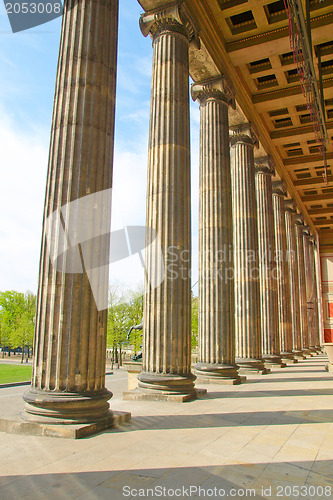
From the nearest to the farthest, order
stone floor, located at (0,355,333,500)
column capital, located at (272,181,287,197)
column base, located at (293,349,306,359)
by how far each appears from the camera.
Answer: stone floor, located at (0,355,333,500)
column capital, located at (272,181,287,197)
column base, located at (293,349,306,359)

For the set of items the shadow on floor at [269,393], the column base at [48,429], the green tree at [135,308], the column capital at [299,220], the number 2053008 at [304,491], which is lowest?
the shadow on floor at [269,393]

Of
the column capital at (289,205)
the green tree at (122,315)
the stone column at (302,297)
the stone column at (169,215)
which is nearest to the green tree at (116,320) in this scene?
the green tree at (122,315)

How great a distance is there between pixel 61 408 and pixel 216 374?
459 inches

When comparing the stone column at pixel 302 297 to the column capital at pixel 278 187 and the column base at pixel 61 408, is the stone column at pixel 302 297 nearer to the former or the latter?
the column capital at pixel 278 187

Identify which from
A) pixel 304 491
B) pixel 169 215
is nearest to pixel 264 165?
pixel 169 215

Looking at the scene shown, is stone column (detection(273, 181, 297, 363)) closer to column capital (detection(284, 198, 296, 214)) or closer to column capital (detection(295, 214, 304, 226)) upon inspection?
column capital (detection(284, 198, 296, 214))

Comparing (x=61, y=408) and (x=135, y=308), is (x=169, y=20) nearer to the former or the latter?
(x=61, y=408)

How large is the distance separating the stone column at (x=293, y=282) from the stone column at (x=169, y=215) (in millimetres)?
27387

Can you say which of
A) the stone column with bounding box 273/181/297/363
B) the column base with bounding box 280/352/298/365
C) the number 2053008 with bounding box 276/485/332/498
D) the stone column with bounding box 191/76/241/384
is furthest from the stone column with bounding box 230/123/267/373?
the number 2053008 with bounding box 276/485/332/498

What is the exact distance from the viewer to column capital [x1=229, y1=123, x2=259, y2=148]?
27.3m

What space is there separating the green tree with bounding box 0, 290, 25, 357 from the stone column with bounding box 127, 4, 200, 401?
74.5 metres

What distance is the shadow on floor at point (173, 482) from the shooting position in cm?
523

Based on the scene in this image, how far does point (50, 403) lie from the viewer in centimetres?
822

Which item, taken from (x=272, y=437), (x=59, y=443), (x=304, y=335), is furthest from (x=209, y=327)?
(x=304, y=335)
